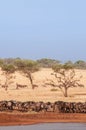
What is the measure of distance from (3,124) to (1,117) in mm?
Answer: 1715

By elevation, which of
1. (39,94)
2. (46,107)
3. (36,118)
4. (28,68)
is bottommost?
(36,118)

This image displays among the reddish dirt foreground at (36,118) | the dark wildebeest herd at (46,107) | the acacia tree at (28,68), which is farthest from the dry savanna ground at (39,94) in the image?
the reddish dirt foreground at (36,118)


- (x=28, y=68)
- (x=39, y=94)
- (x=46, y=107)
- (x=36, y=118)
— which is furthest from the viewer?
(x=28, y=68)

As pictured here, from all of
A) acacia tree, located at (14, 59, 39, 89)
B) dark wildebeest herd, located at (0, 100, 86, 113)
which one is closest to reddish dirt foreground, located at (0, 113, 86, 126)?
dark wildebeest herd, located at (0, 100, 86, 113)

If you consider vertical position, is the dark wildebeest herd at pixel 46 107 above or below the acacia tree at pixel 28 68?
below

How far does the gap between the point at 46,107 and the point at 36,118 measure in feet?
7.87

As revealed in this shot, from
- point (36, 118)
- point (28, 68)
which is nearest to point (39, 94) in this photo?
point (28, 68)

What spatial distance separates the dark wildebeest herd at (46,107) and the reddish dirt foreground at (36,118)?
2.94ft

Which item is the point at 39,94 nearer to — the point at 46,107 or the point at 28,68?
the point at 46,107

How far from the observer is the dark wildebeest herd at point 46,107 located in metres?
25.4

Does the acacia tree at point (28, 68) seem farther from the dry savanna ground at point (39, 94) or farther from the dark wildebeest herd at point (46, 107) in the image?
the dark wildebeest herd at point (46, 107)

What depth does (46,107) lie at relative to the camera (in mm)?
25609

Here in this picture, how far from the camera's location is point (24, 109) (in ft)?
84.5

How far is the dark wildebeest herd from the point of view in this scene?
25438mm
